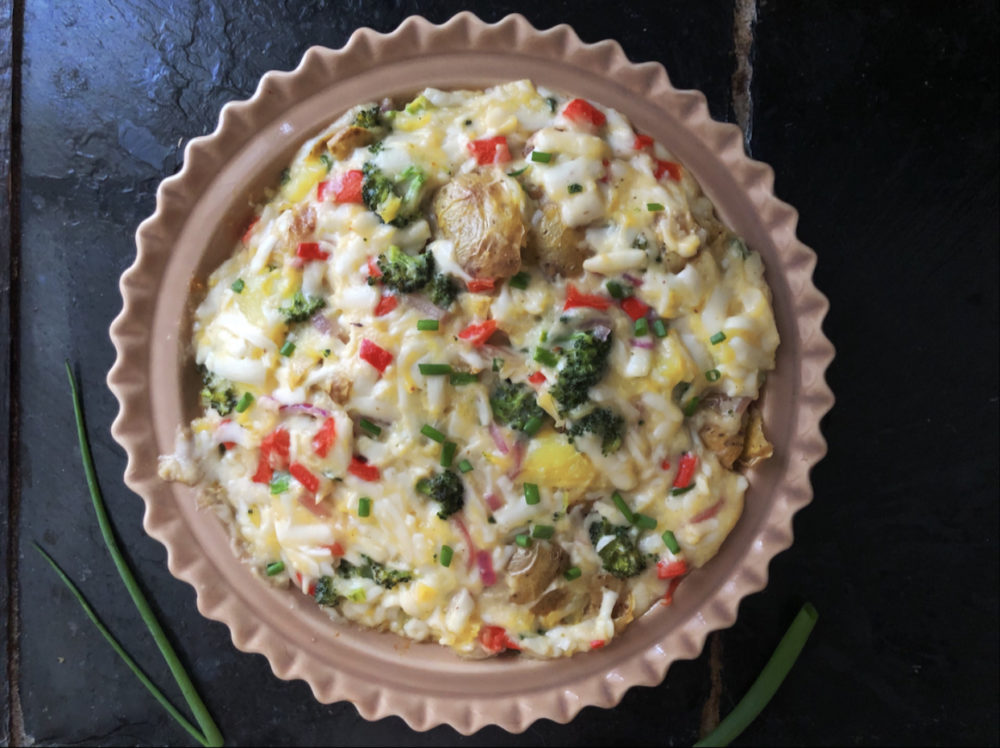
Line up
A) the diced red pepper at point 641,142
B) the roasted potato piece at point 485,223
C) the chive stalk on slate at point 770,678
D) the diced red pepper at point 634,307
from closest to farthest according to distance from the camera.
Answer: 1. the roasted potato piece at point 485,223
2. the diced red pepper at point 634,307
3. the diced red pepper at point 641,142
4. the chive stalk on slate at point 770,678

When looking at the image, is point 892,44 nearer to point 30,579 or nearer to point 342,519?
point 342,519

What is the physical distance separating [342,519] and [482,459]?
0.47 m

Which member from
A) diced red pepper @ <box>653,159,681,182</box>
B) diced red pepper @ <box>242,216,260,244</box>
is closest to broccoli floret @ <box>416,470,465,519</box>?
diced red pepper @ <box>242,216,260,244</box>

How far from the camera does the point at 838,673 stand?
321 cm

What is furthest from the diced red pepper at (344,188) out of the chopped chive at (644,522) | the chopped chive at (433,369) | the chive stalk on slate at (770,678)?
the chive stalk on slate at (770,678)

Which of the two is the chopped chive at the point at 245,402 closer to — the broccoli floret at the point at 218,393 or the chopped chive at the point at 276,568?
the broccoli floret at the point at 218,393

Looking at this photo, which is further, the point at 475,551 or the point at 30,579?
the point at 30,579

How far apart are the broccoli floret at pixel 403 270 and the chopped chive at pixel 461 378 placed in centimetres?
27

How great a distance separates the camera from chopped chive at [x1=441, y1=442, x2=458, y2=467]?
2314mm

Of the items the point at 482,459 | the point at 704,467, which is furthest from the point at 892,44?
the point at 482,459

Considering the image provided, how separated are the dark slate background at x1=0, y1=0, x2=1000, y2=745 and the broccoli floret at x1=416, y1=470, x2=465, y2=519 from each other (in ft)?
4.41

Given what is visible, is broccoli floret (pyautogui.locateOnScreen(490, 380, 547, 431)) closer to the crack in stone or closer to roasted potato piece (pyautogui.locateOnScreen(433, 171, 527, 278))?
roasted potato piece (pyautogui.locateOnScreen(433, 171, 527, 278))

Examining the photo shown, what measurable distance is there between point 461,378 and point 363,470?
393 mm

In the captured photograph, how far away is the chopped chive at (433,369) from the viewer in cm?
225
